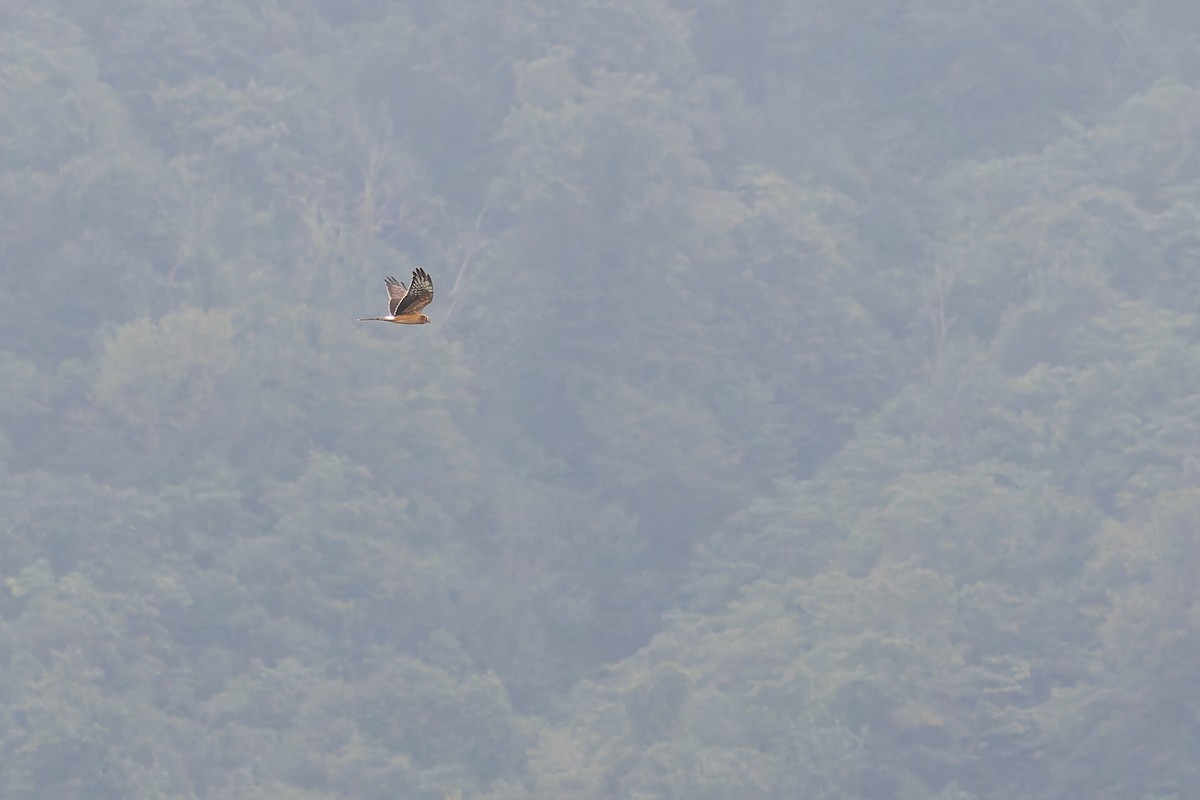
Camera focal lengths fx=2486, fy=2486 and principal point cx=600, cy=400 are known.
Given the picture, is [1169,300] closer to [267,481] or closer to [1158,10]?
[1158,10]

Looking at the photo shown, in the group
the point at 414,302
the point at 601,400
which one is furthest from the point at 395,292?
A: the point at 601,400

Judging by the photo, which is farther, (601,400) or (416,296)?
(601,400)

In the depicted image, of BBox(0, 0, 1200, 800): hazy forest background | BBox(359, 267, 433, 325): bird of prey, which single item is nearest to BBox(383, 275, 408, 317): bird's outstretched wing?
BBox(359, 267, 433, 325): bird of prey

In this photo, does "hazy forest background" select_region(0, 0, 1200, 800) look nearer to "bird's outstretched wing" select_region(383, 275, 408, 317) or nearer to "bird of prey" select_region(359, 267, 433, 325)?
"bird's outstretched wing" select_region(383, 275, 408, 317)

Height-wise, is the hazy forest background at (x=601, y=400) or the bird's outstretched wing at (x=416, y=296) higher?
the hazy forest background at (x=601, y=400)

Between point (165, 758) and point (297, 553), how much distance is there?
5.92 metres

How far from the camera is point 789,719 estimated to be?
146ft

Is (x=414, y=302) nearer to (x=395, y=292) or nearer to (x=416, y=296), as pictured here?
(x=416, y=296)

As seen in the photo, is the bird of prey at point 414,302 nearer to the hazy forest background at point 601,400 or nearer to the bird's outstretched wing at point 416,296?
the bird's outstretched wing at point 416,296

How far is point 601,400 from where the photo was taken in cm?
5419

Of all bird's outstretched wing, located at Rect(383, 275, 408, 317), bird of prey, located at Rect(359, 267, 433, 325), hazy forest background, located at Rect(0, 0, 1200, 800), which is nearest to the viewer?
bird of prey, located at Rect(359, 267, 433, 325)

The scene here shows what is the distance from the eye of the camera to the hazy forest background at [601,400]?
4500 cm

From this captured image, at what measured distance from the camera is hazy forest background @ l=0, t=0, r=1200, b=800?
45.0m

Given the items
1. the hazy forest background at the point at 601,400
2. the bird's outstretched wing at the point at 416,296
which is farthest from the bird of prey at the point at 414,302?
the hazy forest background at the point at 601,400
